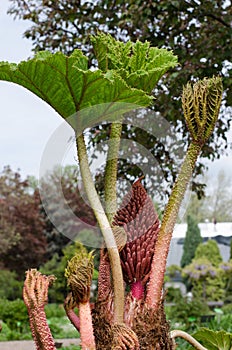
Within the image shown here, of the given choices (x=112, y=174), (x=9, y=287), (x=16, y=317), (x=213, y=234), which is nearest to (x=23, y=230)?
(x=9, y=287)

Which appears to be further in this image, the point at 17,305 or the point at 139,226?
the point at 17,305

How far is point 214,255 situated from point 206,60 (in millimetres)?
10502

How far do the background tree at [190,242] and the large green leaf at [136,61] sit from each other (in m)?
15.5

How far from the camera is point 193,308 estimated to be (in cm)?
702

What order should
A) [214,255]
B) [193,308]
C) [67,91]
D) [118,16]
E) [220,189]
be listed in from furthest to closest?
[220,189], [214,255], [193,308], [118,16], [67,91]

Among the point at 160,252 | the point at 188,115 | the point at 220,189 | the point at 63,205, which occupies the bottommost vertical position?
the point at 160,252

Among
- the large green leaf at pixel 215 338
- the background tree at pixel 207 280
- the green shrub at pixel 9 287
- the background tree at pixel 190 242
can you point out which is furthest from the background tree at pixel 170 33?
the background tree at pixel 190 242

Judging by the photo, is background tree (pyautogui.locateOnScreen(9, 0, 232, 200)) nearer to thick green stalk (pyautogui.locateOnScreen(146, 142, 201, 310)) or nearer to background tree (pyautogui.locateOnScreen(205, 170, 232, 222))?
thick green stalk (pyautogui.locateOnScreen(146, 142, 201, 310))

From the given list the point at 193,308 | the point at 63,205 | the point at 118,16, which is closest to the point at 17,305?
the point at 193,308

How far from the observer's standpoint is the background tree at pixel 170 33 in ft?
14.7

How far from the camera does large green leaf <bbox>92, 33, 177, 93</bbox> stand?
1.08 metres

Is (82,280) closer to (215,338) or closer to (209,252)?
(215,338)

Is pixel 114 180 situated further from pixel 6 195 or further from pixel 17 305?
pixel 6 195

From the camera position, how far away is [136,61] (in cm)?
111
